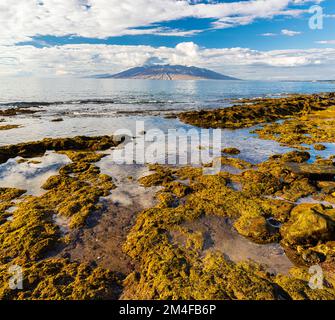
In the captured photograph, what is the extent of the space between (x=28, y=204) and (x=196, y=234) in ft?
29.8

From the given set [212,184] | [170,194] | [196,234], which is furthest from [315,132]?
[196,234]

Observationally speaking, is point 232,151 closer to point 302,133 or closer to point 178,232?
point 302,133

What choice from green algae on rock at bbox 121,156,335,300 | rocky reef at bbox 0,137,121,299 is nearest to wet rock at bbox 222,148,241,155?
green algae on rock at bbox 121,156,335,300

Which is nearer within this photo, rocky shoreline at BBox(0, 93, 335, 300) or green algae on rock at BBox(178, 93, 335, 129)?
rocky shoreline at BBox(0, 93, 335, 300)

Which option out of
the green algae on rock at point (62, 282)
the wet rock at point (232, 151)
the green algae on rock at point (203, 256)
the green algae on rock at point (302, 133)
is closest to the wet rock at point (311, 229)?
the green algae on rock at point (203, 256)

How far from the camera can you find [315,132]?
29.7 meters

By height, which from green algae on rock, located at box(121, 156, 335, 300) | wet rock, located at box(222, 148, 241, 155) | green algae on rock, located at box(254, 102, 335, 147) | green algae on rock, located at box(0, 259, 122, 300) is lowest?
green algae on rock, located at box(0, 259, 122, 300)

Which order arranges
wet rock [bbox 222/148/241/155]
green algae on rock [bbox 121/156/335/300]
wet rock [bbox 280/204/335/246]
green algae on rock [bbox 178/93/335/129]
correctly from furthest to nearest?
1. green algae on rock [bbox 178/93/335/129]
2. wet rock [bbox 222/148/241/155]
3. wet rock [bbox 280/204/335/246]
4. green algae on rock [bbox 121/156/335/300]

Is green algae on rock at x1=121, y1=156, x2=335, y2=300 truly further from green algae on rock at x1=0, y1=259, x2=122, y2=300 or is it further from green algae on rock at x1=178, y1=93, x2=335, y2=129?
green algae on rock at x1=178, y1=93, x2=335, y2=129

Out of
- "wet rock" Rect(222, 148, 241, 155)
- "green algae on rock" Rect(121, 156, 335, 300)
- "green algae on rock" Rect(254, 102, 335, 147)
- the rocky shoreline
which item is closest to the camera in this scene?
"green algae on rock" Rect(121, 156, 335, 300)

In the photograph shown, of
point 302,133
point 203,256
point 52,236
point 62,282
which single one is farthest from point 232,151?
point 62,282

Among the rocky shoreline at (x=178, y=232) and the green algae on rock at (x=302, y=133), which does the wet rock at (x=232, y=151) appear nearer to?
the rocky shoreline at (x=178, y=232)
